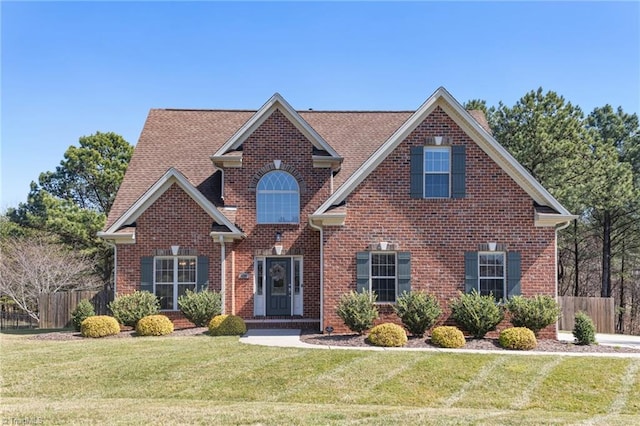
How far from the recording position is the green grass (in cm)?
801

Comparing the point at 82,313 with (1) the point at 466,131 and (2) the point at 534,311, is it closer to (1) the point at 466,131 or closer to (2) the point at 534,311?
(1) the point at 466,131

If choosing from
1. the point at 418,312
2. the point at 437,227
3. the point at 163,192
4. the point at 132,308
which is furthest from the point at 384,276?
the point at 132,308

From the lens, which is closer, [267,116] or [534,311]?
[534,311]

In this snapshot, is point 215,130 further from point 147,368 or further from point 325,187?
point 147,368

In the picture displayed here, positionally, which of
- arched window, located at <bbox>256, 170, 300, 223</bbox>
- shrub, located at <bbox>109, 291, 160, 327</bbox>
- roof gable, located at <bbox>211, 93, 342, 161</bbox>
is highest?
roof gable, located at <bbox>211, 93, 342, 161</bbox>

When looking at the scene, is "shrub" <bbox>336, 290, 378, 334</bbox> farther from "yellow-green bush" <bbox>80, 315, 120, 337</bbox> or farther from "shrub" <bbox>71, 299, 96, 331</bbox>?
"shrub" <bbox>71, 299, 96, 331</bbox>

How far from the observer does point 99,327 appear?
51.0 feet

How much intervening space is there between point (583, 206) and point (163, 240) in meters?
22.4

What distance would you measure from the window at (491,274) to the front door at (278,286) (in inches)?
261

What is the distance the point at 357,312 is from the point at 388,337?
1.38 meters

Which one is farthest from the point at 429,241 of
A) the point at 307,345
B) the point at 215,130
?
the point at 215,130

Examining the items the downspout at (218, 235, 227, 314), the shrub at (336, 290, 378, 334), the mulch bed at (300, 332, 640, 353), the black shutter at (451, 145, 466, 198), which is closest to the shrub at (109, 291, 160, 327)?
the downspout at (218, 235, 227, 314)

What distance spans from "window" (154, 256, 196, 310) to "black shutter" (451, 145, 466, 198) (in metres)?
8.81

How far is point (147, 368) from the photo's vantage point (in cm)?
1091
